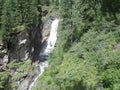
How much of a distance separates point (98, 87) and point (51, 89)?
4.49 meters

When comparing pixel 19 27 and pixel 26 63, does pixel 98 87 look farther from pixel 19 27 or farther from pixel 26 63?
pixel 19 27

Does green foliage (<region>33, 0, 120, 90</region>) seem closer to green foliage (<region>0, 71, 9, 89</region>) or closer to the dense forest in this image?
the dense forest

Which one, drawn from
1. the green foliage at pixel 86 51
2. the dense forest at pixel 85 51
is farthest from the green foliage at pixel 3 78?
the green foliage at pixel 86 51

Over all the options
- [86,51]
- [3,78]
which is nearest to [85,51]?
[86,51]

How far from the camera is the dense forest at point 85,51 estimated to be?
69.9 ft

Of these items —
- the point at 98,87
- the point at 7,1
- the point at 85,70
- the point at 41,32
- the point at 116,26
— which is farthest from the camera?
the point at 7,1

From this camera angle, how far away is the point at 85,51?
76.9 feet

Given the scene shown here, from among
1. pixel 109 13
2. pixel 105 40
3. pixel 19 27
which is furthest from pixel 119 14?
pixel 19 27

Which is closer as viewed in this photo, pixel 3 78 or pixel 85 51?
pixel 85 51

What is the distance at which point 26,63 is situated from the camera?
3947 centimetres

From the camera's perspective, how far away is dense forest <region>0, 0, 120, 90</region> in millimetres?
21312

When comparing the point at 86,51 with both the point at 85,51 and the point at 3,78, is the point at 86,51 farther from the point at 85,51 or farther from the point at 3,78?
the point at 3,78

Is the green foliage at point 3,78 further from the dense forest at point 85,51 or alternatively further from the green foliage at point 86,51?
the green foliage at point 86,51

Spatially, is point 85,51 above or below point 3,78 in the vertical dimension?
above
